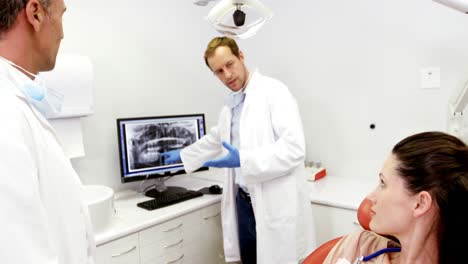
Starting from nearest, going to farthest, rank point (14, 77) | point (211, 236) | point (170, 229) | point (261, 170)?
point (14, 77) → point (261, 170) → point (170, 229) → point (211, 236)

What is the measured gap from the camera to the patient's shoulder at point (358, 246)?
1026mm

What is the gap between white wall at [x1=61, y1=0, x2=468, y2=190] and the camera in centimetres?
197

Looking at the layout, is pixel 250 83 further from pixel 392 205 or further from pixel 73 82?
pixel 392 205

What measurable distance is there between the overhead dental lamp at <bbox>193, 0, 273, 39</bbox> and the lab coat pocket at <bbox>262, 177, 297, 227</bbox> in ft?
2.47

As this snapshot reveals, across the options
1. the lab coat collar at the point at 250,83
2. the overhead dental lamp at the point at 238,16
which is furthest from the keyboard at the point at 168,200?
the overhead dental lamp at the point at 238,16

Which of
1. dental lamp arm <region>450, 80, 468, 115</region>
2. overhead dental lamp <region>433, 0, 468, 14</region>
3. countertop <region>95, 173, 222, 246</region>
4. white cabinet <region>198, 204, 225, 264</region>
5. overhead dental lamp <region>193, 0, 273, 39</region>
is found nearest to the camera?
overhead dental lamp <region>433, 0, 468, 14</region>

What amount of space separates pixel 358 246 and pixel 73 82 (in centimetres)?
144

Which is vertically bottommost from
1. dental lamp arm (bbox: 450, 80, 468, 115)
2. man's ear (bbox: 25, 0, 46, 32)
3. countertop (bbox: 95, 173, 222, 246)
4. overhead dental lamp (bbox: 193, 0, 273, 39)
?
countertop (bbox: 95, 173, 222, 246)

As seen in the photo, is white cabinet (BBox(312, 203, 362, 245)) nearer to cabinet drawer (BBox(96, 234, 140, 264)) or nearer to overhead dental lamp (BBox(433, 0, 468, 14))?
cabinet drawer (BBox(96, 234, 140, 264))

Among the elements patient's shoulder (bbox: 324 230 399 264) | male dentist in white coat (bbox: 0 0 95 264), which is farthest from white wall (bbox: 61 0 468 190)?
patient's shoulder (bbox: 324 230 399 264)

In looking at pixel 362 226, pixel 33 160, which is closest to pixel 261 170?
pixel 362 226

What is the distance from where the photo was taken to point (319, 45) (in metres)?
2.41

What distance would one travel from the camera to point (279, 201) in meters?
1.66

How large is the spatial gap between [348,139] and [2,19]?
2094 mm
